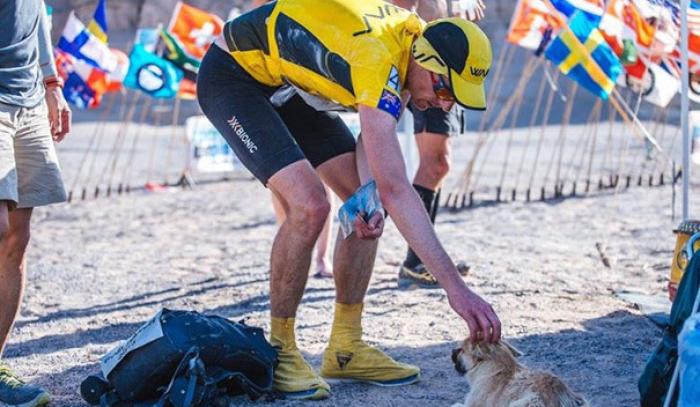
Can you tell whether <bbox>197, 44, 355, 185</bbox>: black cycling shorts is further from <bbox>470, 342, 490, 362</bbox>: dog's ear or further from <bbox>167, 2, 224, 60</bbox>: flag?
<bbox>167, 2, 224, 60</bbox>: flag

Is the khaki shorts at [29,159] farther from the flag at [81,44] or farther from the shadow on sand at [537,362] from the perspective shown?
the flag at [81,44]

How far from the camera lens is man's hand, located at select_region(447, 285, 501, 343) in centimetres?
362

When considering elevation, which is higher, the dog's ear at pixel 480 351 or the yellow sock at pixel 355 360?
the dog's ear at pixel 480 351

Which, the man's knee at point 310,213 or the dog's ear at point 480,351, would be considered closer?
the dog's ear at point 480,351

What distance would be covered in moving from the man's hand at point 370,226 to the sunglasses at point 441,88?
0.49 meters

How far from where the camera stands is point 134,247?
8188 millimetres

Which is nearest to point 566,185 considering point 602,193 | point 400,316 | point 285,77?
point 602,193

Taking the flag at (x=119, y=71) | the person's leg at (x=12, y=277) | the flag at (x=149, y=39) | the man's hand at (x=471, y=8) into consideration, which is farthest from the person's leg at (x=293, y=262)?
→ the flag at (x=149, y=39)

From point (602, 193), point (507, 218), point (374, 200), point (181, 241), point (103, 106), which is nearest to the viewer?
point (374, 200)

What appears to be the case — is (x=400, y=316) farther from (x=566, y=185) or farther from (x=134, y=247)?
(x=566, y=185)

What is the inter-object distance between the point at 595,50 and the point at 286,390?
423 cm

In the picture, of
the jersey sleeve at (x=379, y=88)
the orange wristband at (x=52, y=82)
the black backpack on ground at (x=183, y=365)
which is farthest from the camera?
the orange wristband at (x=52, y=82)

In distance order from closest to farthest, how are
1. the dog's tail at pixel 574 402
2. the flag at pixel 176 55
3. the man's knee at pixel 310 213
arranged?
the dog's tail at pixel 574 402 < the man's knee at pixel 310 213 < the flag at pixel 176 55

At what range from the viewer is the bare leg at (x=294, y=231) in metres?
4.34
